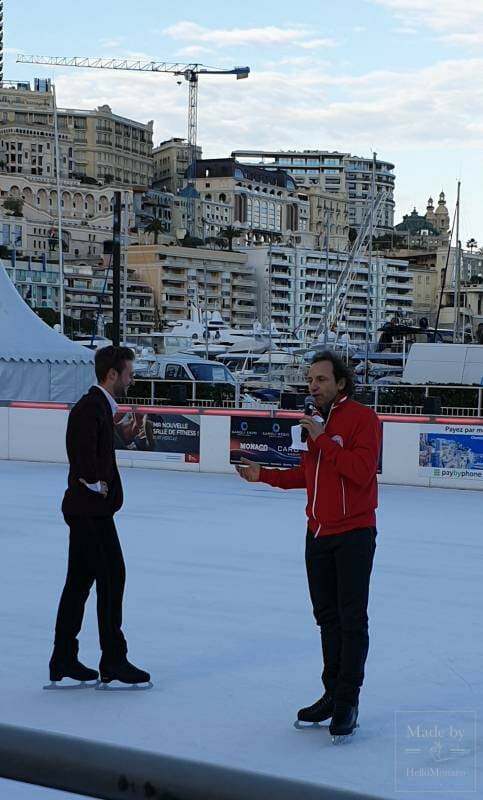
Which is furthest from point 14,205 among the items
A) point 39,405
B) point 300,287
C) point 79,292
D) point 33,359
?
point 39,405

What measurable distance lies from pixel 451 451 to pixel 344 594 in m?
10.7

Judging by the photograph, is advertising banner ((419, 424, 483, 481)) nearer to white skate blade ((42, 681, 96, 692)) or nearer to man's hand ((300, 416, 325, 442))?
white skate blade ((42, 681, 96, 692))

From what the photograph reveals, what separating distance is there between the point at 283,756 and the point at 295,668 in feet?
4.55

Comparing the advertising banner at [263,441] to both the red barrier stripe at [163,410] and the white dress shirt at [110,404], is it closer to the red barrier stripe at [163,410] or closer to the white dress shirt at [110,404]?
the red barrier stripe at [163,410]

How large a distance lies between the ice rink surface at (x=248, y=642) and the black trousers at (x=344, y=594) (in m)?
0.30

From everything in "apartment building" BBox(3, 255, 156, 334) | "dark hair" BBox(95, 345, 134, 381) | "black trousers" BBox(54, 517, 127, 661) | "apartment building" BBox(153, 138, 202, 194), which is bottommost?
"black trousers" BBox(54, 517, 127, 661)

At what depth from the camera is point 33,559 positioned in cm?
859

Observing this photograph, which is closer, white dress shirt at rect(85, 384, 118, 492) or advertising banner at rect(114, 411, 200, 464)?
white dress shirt at rect(85, 384, 118, 492)

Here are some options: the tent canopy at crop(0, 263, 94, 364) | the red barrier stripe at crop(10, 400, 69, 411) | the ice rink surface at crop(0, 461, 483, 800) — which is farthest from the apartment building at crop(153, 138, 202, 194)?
the ice rink surface at crop(0, 461, 483, 800)

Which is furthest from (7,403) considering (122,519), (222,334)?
(222,334)

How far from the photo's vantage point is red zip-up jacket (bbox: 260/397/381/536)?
403cm

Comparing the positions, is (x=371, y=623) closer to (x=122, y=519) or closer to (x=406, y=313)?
(x=122, y=519)

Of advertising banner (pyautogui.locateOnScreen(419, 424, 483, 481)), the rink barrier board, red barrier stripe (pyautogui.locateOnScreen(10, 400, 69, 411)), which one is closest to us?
advertising banner (pyautogui.locateOnScreen(419, 424, 483, 481))

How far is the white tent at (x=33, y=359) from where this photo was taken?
21.4m
